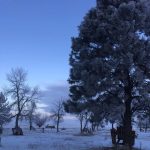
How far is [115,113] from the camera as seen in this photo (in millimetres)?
31172

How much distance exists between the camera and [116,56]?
3052 centimetres

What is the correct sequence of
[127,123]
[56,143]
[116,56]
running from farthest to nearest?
[56,143]
[127,123]
[116,56]

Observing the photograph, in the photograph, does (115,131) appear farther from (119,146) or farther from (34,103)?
A: (34,103)

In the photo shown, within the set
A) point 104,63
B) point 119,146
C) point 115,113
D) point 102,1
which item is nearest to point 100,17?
point 102,1

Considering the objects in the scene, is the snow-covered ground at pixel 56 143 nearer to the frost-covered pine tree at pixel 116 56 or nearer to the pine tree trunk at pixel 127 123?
the pine tree trunk at pixel 127 123

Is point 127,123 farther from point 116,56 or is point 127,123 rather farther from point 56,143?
point 56,143

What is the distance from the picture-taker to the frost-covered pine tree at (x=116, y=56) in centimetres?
3052

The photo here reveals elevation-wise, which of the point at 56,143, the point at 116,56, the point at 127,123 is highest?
the point at 116,56

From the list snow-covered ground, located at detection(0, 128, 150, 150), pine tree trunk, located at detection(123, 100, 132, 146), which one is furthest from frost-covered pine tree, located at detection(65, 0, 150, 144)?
snow-covered ground, located at detection(0, 128, 150, 150)

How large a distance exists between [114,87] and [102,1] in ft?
23.4

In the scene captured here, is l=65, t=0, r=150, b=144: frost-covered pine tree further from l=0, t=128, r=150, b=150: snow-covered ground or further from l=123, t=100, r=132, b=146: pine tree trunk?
l=0, t=128, r=150, b=150: snow-covered ground

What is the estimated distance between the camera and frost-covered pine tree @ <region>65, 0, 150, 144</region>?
100 feet

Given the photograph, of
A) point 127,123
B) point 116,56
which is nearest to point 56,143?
point 127,123

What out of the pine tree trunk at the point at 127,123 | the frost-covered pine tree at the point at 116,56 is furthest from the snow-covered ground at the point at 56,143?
the frost-covered pine tree at the point at 116,56
